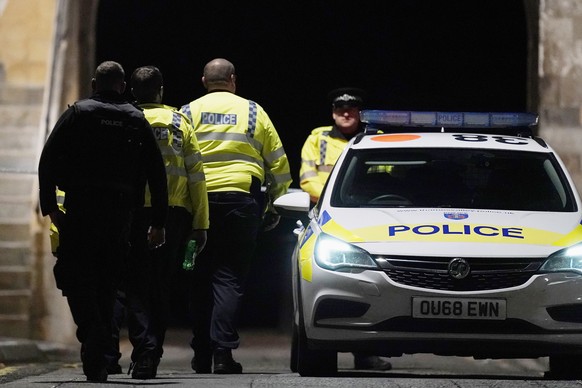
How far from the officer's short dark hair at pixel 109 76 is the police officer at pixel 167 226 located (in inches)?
40.2

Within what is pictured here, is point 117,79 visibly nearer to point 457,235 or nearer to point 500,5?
point 457,235

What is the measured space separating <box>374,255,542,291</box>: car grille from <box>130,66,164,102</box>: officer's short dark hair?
6.41ft

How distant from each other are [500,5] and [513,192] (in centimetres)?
803

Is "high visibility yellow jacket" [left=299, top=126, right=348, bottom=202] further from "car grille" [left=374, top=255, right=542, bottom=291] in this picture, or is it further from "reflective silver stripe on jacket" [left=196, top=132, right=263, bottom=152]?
"car grille" [left=374, top=255, right=542, bottom=291]

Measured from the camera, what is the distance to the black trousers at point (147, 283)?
35.9 ft

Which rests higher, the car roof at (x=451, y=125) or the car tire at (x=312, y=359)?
the car roof at (x=451, y=125)

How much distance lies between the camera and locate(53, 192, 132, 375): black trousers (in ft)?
32.2

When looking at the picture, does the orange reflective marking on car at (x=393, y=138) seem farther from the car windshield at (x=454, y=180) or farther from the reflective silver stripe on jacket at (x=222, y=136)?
the reflective silver stripe on jacket at (x=222, y=136)

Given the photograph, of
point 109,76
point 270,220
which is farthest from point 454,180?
point 109,76

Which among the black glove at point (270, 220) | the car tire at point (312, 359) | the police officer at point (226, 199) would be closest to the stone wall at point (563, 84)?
the black glove at point (270, 220)

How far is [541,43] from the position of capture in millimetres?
16031

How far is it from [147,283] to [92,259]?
113cm

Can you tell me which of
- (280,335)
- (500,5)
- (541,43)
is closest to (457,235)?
(541,43)

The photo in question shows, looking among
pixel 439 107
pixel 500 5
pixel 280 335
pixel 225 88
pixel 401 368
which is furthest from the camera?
pixel 439 107
